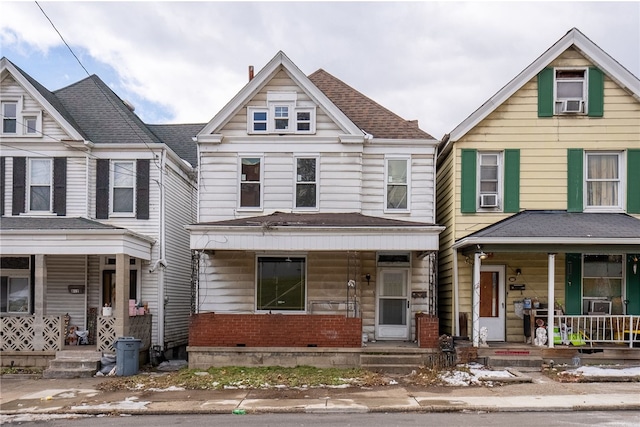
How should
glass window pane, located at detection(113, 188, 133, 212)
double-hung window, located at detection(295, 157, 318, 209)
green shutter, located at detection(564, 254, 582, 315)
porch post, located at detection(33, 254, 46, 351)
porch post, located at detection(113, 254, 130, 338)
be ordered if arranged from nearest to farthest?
porch post, located at detection(113, 254, 130, 338) < porch post, located at detection(33, 254, 46, 351) < green shutter, located at detection(564, 254, 582, 315) < double-hung window, located at detection(295, 157, 318, 209) < glass window pane, located at detection(113, 188, 133, 212)

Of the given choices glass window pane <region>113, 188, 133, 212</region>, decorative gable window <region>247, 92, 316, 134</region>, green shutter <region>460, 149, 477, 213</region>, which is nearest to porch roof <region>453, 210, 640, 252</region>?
green shutter <region>460, 149, 477, 213</region>

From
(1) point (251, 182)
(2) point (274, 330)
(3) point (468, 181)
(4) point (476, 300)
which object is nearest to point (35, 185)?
(1) point (251, 182)

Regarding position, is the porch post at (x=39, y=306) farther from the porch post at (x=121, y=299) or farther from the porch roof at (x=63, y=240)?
the porch post at (x=121, y=299)

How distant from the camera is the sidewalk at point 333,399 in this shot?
10.8m

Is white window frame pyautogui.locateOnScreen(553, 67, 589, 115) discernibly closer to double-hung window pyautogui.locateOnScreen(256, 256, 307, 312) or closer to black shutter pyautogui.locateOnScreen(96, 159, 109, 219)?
double-hung window pyautogui.locateOnScreen(256, 256, 307, 312)

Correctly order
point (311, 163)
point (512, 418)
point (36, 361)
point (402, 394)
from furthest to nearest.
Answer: point (311, 163)
point (36, 361)
point (402, 394)
point (512, 418)

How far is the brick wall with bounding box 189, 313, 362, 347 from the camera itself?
14.8 metres

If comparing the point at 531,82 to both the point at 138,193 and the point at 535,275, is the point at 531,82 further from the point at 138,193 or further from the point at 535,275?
the point at 138,193

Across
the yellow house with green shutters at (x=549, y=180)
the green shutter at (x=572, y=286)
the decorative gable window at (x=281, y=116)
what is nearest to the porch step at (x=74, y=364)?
the decorative gable window at (x=281, y=116)

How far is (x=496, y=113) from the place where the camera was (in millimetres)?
16609

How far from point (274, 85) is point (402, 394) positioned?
9.21m

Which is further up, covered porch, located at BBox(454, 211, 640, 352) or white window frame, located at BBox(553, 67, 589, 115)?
white window frame, located at BBox(553, 67, 589, 115)

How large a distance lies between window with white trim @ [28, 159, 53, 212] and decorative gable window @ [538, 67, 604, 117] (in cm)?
1430

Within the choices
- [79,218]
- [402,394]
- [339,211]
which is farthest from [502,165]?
[79,218]
